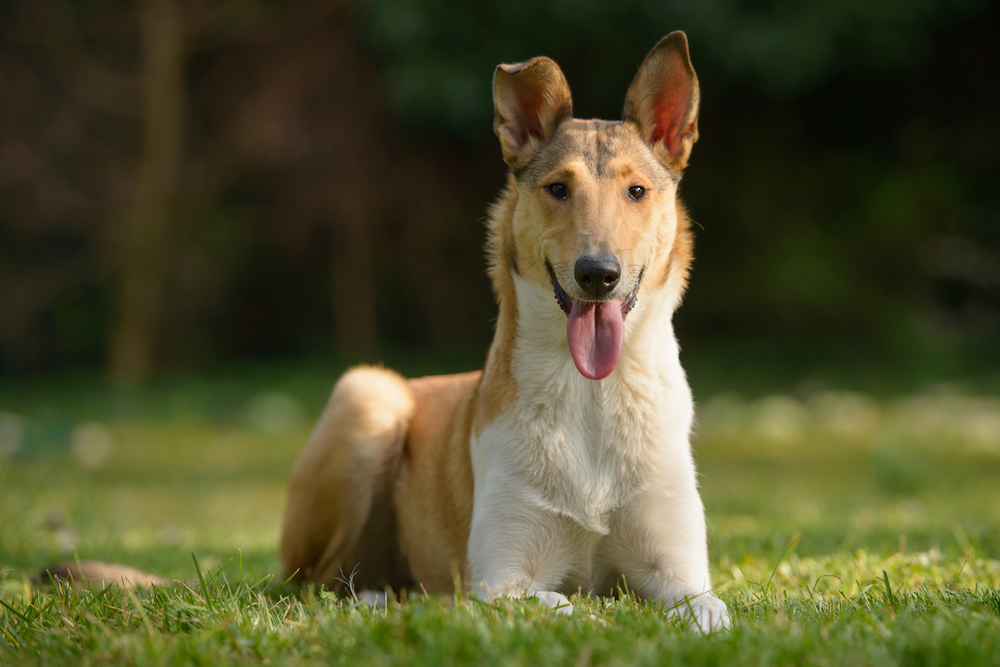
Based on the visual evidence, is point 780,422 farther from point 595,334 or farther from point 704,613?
point 704,613

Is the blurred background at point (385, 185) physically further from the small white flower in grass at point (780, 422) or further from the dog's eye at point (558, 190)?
the dog's eye at point (558, 190)

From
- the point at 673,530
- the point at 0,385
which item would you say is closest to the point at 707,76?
the point at 673,530

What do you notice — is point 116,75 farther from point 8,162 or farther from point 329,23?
point 329,23

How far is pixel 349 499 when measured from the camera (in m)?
3.83

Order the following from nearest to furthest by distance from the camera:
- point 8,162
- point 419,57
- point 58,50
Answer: point 419,57
point 8,162
point 58,50

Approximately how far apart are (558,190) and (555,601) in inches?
55.1

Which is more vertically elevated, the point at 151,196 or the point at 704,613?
the point at 151,196

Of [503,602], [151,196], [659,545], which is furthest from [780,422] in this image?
[151,196]

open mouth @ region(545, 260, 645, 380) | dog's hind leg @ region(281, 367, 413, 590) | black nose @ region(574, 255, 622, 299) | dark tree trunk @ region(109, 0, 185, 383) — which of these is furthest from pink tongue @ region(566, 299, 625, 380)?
dark tree trunk @ region(109, 0, 185, 383)

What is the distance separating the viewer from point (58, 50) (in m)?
13.4

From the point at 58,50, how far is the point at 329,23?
414 centimetres

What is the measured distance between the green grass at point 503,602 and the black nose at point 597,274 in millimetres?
982

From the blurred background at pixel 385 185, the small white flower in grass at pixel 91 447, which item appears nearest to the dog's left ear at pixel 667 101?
the small white flower in grass at pixel 91 447

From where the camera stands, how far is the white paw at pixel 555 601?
257 cm
